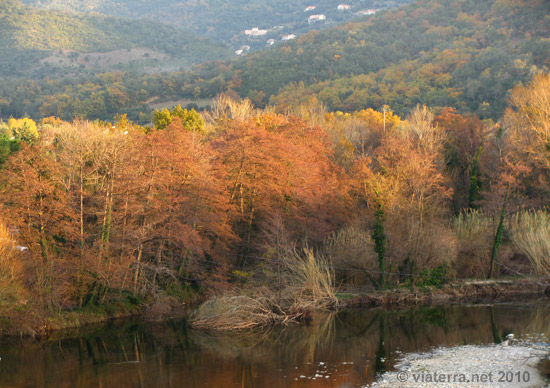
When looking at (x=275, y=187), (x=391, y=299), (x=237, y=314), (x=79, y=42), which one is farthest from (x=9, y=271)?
(x=79, y=42)

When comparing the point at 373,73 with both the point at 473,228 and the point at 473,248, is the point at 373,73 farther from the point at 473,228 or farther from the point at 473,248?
the point at 473,248

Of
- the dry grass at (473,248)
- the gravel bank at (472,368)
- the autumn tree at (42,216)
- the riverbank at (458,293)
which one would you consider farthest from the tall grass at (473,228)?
the autumn tree at (42,216)

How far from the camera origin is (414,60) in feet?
373

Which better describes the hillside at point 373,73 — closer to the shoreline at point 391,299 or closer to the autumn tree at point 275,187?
the shoreline at point 391,299

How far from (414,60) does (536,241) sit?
82.2 m

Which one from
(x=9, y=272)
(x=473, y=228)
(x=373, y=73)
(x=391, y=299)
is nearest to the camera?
(x=9, y=272)

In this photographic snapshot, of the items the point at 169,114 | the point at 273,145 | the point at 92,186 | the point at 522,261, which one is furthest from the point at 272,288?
the point at 169,114

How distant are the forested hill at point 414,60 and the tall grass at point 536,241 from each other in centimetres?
4291

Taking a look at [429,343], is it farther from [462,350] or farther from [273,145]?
[273,145]

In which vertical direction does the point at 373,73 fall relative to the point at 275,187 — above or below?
above

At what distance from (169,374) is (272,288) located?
36.9 ft

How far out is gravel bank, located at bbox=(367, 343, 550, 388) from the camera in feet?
68.2

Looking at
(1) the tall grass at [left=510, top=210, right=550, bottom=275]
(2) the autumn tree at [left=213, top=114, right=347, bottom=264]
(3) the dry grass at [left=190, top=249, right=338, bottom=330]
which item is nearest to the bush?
(3) the dry grass at [left=190, top=249, right=338, bottom=330]

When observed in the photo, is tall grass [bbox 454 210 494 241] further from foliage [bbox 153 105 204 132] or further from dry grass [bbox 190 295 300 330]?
foliage [bbox 153 105 204 132]
